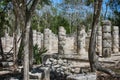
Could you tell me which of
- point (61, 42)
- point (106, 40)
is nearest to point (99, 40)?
point (61, 42)

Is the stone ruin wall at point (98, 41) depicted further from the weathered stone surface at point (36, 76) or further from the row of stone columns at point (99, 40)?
the weathered stone surface at point (36, 76)

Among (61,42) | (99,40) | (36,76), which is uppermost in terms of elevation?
(99,40)

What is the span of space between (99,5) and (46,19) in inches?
1646

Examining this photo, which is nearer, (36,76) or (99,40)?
(36,76)

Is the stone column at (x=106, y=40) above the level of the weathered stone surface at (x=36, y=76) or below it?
above

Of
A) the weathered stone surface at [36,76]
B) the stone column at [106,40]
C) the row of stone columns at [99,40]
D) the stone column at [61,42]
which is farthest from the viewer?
the stone column at [61,42]

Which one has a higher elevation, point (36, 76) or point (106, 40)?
point (106, 40)

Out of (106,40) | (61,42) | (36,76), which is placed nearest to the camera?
(36,76)

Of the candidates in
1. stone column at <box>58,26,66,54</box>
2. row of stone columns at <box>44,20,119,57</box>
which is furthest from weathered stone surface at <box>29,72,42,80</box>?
stone column at <box>58,26,66,54</box>

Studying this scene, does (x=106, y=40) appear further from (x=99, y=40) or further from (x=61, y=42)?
(x=99, y=40)

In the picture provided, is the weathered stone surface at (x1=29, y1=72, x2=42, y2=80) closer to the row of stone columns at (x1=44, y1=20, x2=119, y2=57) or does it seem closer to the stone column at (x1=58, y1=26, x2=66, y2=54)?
the row of stone columns at (x1=44, y1=20, x2=119, y2=57)

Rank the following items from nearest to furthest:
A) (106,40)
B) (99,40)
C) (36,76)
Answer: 1. (36,76)
2. (106,40)
3. (99,40)

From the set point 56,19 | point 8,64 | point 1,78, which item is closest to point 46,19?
point 56,19

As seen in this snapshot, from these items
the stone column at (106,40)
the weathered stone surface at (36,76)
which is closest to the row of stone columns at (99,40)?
the stone column at (106,40)
